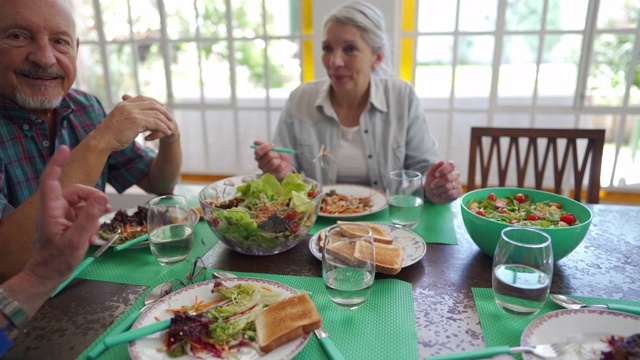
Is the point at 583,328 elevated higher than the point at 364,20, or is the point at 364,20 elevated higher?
the point at 364,20

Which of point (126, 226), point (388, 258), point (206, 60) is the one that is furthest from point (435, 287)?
point (206, 60)

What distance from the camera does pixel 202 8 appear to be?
11.6 ft

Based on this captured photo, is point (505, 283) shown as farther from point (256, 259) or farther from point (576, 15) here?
point (576, 15)

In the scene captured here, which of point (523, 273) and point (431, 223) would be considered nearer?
point (523, 273)

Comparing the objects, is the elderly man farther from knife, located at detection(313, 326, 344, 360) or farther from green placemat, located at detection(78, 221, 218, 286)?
knife, located at detection(313, 326, 344, 360)

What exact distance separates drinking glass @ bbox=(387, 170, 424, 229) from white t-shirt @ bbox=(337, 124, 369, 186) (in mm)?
729

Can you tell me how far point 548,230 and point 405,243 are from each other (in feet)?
1.19

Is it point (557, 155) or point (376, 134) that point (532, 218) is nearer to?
point (557, 155)

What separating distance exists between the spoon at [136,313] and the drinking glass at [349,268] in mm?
379

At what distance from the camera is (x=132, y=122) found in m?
1.29

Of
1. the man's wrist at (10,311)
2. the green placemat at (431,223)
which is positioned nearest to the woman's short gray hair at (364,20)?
the green placemat at (431,223)

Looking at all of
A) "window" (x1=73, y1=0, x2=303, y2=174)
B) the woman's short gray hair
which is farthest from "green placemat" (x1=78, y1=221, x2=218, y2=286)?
"window" (x1=73, y1=0, x2=303, y2=174)

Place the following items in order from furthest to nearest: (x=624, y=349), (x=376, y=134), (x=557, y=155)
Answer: (x=376, y=134)
(x=557, y=155)
(x=624, y=349)

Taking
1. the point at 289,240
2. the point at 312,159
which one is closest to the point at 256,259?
the point at 289,240
